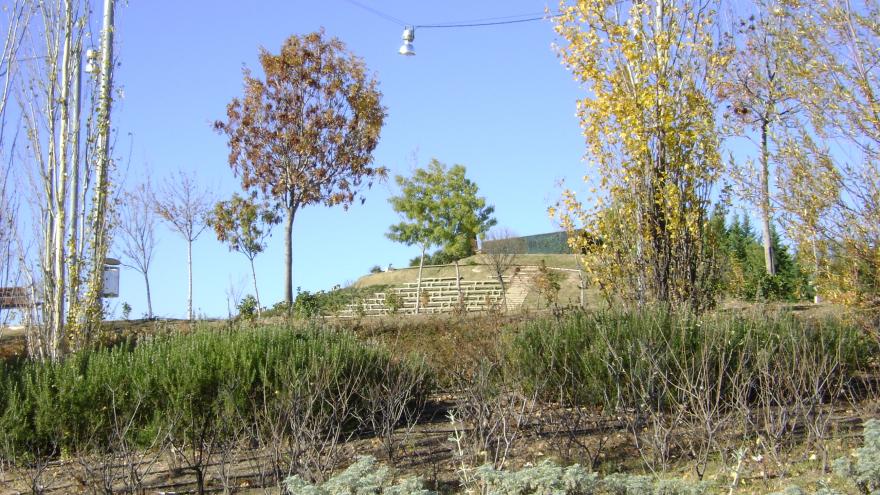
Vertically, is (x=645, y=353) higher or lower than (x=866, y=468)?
higher

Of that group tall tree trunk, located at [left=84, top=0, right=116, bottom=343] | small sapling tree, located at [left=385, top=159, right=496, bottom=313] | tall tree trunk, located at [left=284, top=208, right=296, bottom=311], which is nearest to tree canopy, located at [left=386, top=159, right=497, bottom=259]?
small sapling tree, located at [left=385, top=159, right=496, bottom=313]

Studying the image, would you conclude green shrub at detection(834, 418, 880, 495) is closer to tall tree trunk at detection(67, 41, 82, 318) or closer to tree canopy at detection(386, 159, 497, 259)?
tall tree trunk at detection(67, 41, 82, 318)

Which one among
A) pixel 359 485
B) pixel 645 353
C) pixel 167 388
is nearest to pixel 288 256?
pixel 167 388

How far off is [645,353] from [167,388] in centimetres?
367

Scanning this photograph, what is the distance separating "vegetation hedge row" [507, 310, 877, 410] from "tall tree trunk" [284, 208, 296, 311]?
493 inches

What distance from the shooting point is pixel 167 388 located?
259 inches

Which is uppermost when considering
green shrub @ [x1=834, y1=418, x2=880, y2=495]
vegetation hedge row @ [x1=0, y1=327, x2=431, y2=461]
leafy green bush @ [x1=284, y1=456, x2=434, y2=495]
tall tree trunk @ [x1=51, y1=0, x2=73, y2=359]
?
tall tree trunk @ [x1=51, y1=0, x2=73, y2=359]

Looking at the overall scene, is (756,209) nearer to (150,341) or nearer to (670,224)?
(670,224)

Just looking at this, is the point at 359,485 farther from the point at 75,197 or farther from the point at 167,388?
the point at 75,197

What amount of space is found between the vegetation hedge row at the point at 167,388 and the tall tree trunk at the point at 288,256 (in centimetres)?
1227

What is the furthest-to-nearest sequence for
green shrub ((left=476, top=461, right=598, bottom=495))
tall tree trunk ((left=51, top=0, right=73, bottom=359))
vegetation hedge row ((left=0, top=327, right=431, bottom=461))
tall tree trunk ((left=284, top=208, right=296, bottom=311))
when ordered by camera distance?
tall tree trunk ((left=284, top=208, right=296, bottom=311)) → tall tree trunk ((left=51, top=0, right=73, bottom=359)) → vegetation hedge row ((left=0, top=327, right=431, bottom=461)) → green shrub ((left=476, top=461, right=598, bottom=495))

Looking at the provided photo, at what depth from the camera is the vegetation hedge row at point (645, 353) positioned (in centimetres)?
650

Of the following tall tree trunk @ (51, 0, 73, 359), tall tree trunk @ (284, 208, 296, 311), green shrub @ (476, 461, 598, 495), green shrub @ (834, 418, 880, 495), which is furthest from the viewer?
tall tree trunk @ (284, 208, 296, 311)

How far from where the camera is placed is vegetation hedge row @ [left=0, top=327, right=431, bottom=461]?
21.1ft
